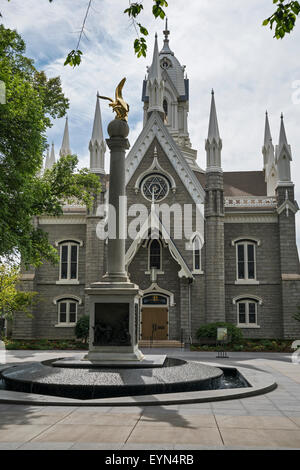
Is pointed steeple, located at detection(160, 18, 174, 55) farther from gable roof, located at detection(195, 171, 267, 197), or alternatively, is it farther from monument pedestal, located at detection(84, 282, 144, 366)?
monument pedestal, located at detection(84, 282, 144, 366)

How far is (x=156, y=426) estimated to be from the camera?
24.1ft

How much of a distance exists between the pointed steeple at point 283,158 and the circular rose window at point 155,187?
26.9 feet

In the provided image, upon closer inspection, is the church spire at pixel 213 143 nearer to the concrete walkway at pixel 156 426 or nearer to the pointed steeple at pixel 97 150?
the pointed steeple at pixel 97 150

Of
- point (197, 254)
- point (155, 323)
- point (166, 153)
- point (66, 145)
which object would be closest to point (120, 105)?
point (197, 254)

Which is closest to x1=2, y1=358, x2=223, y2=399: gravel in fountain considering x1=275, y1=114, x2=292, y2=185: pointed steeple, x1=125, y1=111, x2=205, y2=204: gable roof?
x1=125, y1=111, x2=205, y2=204: gable roof

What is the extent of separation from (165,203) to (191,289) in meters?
6.47

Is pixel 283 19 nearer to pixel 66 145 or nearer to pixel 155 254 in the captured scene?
pixel 155 254

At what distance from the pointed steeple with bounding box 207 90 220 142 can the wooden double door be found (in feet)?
42.7

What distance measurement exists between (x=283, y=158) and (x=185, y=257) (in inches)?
400

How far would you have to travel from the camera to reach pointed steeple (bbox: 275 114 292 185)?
106 ft
